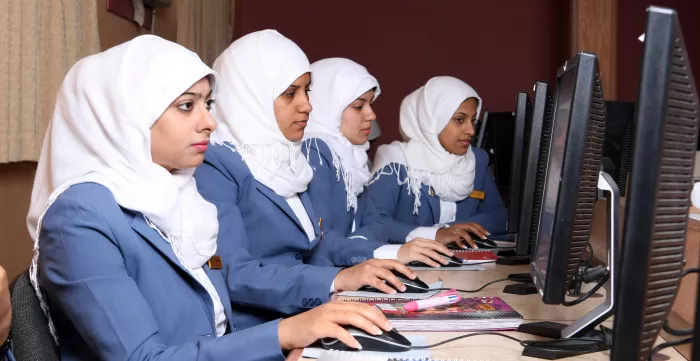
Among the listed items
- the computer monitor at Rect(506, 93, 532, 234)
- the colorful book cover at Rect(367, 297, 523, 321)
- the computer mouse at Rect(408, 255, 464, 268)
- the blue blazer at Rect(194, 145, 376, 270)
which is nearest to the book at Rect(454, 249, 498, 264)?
the computer mouse at Rect(408, 255, 464, 268)

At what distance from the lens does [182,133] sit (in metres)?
1.61

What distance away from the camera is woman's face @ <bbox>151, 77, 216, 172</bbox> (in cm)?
159

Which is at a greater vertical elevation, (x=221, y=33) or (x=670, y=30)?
(x=670, y=30)

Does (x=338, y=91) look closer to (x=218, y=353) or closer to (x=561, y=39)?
(x=218, y=353)

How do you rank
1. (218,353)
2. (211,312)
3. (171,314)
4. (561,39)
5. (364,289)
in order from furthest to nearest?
1. (561,39)
2. (364,289)
3. (211,312)
4. (171,314)
5. (218,353)

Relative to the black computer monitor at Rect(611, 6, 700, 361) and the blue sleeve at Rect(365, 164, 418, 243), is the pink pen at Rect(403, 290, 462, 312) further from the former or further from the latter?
the blue sleeve at Rect(365, 164, 418, 243)

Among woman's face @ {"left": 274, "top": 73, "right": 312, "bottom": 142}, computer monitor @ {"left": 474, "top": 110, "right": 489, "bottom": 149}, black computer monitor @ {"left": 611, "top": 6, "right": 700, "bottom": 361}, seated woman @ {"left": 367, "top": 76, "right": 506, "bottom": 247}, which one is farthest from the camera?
computer monitor @ {"left": 474, "top": 110, "right": 489, "bottom": 149}

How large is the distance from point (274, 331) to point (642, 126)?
0.78 m

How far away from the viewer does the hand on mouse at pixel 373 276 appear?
5.77 ft

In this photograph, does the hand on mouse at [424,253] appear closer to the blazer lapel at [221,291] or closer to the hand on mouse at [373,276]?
the hand on mouse at [373,276]

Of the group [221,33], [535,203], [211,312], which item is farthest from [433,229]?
[221,33]

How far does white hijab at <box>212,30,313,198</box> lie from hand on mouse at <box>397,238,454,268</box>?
0.38 metres

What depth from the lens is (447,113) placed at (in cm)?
371

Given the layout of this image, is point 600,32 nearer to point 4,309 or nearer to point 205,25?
point 205,25
